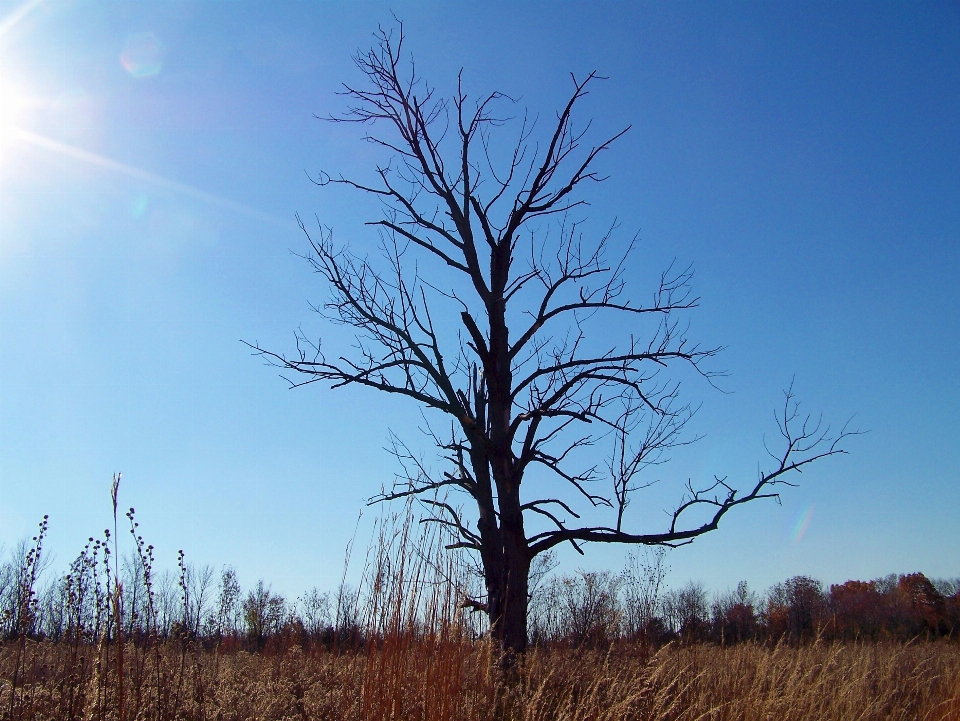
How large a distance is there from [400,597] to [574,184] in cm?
548

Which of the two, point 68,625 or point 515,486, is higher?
point 515,486

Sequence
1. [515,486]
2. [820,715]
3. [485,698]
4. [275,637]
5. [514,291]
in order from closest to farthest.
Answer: [485,698], [820,715], [515,486], [514,291], [275,637]

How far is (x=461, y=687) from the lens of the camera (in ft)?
14.9

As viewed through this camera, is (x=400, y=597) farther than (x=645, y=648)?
No

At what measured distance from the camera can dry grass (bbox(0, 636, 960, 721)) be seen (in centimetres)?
423

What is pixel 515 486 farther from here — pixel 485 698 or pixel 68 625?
pixel 68 625

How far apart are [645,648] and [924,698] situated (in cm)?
444

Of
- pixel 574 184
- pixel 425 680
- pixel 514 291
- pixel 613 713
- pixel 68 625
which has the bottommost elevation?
pixel 613 713

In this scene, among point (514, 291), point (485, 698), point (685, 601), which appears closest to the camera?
point (485, 698)

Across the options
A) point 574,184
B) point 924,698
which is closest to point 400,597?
point 574,184

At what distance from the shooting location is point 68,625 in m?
4.42

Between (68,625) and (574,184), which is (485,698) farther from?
(574,184)

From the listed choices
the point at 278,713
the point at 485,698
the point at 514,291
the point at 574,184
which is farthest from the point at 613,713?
the point at 574,184

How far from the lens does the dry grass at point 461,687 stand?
13.9 feet
